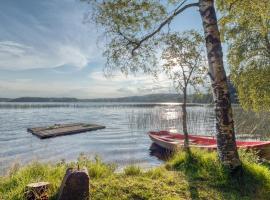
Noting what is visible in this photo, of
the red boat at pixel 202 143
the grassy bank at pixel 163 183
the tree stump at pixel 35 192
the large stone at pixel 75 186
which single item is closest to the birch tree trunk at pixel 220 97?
the grassy bank at pixel 163 183

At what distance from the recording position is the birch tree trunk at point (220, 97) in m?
7.61

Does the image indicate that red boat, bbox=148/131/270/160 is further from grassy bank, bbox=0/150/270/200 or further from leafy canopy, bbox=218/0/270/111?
grassy bank, bbox=0/150/270/200

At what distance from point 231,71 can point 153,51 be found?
1296cm

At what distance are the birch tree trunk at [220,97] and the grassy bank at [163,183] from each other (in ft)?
1.39

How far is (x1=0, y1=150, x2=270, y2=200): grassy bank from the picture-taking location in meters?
6.37

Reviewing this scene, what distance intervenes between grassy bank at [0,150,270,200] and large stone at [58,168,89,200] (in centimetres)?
35

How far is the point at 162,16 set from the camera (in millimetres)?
9336

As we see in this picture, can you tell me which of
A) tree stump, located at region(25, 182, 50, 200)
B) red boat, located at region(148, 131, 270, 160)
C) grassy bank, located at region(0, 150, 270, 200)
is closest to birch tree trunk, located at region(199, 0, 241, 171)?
grassy bank, located at region(0, 150, 270, 200)

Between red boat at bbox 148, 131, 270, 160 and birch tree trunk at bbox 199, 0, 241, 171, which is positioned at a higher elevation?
birch tree trunk at bbox 199, 0, 241, 171

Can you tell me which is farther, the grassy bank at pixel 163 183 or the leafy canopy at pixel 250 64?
the leafy canopy at pixel 250 64

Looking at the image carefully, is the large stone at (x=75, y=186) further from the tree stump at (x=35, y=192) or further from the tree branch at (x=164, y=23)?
the tree branch at (x=164, y=23)

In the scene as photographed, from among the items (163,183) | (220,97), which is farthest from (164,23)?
(163,183)

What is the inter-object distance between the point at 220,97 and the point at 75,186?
431 cm

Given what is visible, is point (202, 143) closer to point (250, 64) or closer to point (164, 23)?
point (250, 64)
